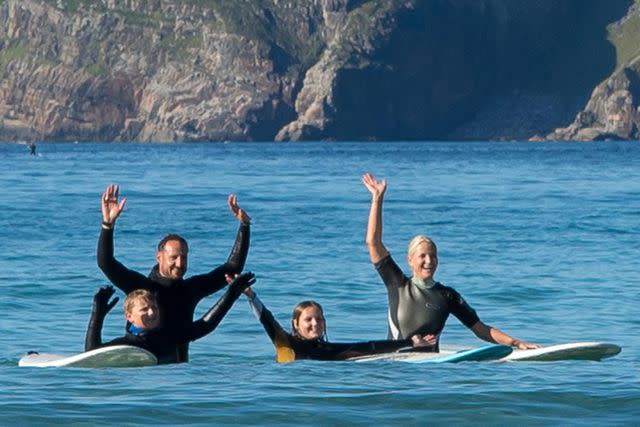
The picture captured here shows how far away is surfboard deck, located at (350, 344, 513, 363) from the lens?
15.8 meters

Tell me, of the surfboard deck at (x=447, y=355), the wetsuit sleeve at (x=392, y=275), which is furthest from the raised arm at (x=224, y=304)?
the surfboard deck at (x=447, y=355)

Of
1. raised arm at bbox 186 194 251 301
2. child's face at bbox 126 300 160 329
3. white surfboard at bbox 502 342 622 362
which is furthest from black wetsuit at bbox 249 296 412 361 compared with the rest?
white surfboard at bbox 502 342 622 362

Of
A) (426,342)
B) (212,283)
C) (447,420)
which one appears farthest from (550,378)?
(212,283)

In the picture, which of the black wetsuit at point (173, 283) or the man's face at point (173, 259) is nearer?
the man's face at point (173, 259)

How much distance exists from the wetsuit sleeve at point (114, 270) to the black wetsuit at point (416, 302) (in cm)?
253

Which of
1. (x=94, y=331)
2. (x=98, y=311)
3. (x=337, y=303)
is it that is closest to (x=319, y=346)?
(x=94, y=331)

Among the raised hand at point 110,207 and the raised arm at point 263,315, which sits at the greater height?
the raised hand at point 110,207

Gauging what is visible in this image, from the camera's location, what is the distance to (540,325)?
852 inches

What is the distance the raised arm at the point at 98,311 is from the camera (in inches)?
569

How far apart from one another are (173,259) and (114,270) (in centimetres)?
62

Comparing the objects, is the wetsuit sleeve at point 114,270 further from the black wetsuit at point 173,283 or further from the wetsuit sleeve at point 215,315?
the wetsuit sleeve at point 215,315

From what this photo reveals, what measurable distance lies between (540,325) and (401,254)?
13.4 metres

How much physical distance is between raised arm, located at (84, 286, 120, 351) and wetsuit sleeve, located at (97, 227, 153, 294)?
15 centimetres

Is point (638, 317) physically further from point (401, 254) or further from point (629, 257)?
point (401, 254)
